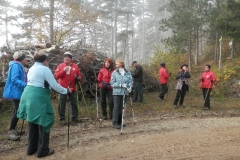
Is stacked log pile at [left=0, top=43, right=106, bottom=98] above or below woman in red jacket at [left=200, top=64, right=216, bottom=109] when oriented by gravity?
above

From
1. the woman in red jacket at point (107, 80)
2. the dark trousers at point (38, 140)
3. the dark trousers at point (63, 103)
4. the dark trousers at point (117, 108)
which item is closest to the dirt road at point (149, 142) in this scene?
the dark trousers at point (38, 140)

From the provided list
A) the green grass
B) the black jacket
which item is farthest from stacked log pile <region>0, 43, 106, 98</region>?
the black jacket

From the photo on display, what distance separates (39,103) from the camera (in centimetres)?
416

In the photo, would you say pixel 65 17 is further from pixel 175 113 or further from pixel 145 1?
pixel 145 1

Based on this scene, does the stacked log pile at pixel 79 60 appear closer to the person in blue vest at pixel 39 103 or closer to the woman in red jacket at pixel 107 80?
the woman in red jacket at pixel 107 80

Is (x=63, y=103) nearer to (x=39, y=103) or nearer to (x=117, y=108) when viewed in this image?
(x=117, y=108)

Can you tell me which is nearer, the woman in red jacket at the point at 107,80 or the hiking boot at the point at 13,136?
the hiking boot at the point at 13,136

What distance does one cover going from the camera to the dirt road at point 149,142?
4.20 metres

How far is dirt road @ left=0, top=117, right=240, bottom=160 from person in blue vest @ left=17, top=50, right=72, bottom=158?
37 cm

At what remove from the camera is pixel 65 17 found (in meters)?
15.4

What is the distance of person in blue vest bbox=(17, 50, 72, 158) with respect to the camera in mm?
4145

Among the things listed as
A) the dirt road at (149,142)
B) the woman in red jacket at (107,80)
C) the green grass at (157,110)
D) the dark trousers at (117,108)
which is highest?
the woman in red jacket at (107,80)

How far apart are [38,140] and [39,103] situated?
0.88m

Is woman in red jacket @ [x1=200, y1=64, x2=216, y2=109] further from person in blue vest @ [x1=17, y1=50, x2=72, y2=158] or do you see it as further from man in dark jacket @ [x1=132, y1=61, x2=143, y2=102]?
person in blue vest @ [x1=17, y1=50, x2=72, y2=158]
